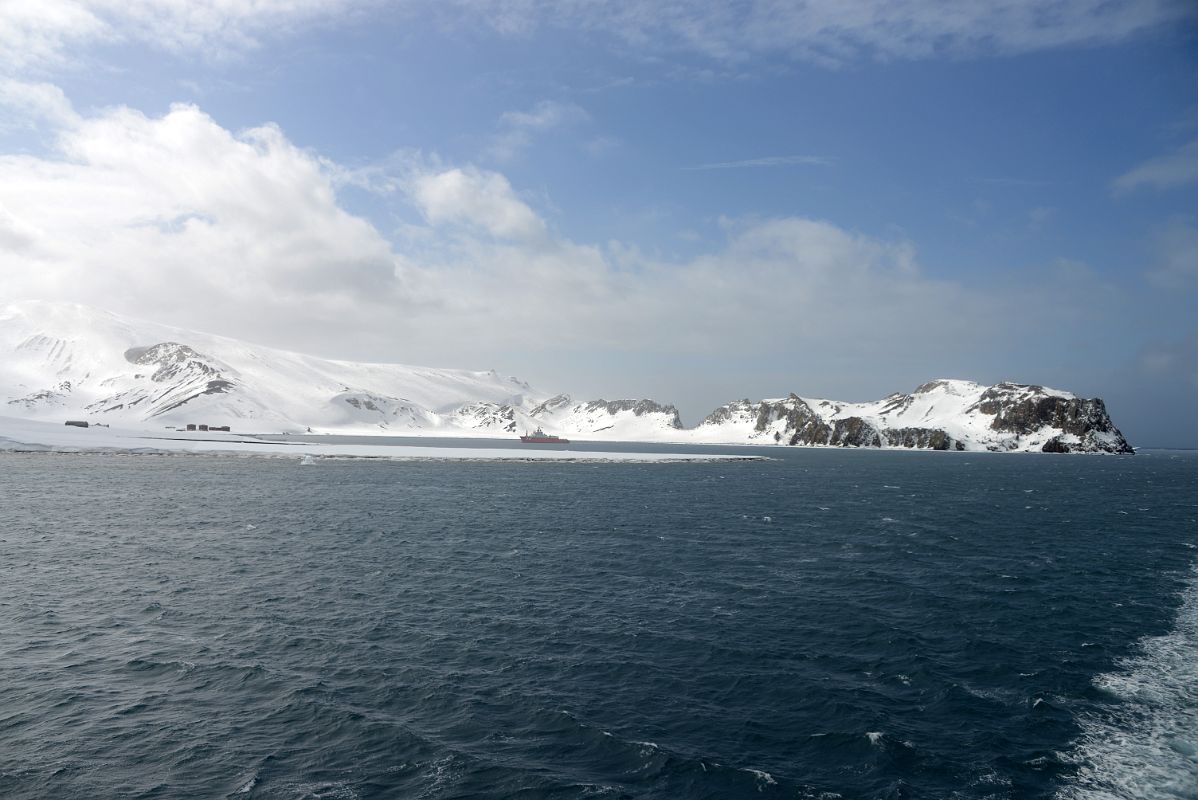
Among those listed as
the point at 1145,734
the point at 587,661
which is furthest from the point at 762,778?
the point at 1145,734

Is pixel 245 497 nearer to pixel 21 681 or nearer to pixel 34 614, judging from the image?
pixel 34 614

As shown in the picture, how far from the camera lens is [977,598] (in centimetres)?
4122

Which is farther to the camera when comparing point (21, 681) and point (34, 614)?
point (34, 614)

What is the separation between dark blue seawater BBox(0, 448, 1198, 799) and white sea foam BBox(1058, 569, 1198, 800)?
0.38 ft

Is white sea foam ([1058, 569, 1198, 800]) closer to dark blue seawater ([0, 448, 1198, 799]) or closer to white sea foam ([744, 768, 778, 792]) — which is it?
dark blue seawater ([0, 448, 1198, 799])

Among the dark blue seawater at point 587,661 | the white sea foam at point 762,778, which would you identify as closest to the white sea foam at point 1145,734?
the dark blue seawater at point 587,661

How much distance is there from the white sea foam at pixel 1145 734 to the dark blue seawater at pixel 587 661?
114mm

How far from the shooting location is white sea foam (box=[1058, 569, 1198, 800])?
64.2ft

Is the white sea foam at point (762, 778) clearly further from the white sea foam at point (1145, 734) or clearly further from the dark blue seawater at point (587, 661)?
the white sea foam at point (1145, 734)

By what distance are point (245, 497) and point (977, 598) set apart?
84.5m

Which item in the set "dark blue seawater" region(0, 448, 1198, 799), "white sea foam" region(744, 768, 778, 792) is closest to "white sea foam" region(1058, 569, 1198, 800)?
"dark blue seawater" region(0, 448, 1198, 799)

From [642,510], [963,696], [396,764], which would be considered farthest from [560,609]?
[642,510]

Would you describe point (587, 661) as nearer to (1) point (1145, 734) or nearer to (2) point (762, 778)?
(2) point (762, 778)

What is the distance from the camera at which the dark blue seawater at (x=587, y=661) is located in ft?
66.0
